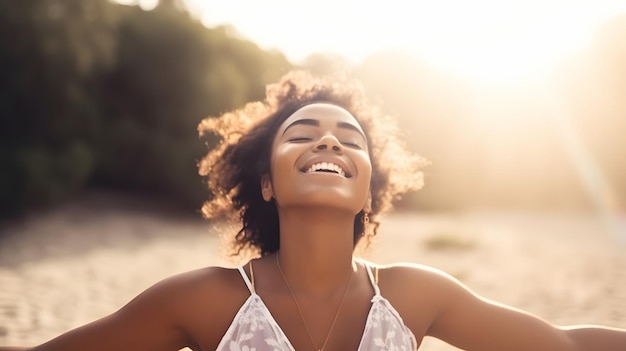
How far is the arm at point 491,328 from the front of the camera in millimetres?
2404

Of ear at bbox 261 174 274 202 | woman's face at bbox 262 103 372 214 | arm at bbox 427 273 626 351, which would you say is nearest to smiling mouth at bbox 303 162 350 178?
woman's face at bbox 262 103 372 214

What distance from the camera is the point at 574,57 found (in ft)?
75.6

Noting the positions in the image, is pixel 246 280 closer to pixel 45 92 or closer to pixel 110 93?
pixel 45 92

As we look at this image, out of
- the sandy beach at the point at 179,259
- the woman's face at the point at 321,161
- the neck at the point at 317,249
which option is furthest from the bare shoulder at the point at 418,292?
the sandy beach at the point at 179,259

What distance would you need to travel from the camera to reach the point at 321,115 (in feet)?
8.31

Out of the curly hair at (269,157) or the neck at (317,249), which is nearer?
the neck at (317,249)

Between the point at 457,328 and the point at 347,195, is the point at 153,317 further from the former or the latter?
the point at 457,328

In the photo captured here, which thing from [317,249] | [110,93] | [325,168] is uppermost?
[110,93]

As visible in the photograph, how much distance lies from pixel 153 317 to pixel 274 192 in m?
0.65

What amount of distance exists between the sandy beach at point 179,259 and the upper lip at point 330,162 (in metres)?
0.89

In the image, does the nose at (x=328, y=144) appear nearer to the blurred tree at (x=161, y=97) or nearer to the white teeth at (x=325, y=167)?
the white teeth at (x=325, y=167)

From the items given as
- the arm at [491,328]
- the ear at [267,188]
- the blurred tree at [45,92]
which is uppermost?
the blurred tree at [45,92]

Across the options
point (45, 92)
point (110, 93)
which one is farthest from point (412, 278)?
point (110, 93)

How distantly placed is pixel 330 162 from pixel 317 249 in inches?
12.7
